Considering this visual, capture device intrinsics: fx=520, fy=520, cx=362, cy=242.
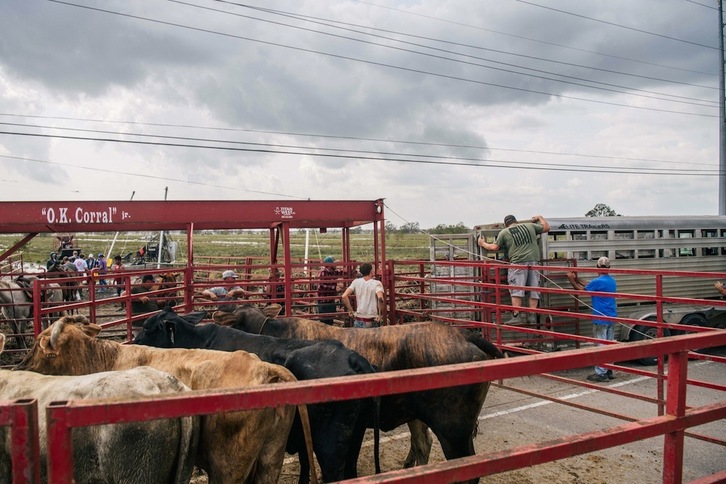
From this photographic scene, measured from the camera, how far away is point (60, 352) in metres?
4.09

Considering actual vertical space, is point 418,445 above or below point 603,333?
below

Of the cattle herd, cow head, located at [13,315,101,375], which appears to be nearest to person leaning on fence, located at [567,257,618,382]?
the cattle herd

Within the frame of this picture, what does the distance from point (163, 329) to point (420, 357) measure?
247 centimetres

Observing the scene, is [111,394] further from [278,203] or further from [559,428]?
[278,203]

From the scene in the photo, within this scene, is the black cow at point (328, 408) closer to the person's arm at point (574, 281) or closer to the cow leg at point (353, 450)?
the cow leg at point (353, 450)

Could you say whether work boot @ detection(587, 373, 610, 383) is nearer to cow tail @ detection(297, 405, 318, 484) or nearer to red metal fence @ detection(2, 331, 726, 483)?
red metal fence @ detection(2, 331, 726, 483)

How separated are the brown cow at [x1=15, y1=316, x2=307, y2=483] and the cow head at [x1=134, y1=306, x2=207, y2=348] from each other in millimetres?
696

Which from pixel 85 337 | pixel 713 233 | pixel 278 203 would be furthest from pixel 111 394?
pixel 713 233

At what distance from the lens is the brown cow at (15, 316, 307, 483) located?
332cm

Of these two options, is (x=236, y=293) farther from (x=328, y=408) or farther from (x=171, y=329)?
(x=328, y=408)

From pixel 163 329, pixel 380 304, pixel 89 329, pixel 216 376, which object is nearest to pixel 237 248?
pixel 380 304

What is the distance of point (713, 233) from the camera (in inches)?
463

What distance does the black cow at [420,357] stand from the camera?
4.28 m

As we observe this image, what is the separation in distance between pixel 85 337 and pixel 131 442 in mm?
1775
